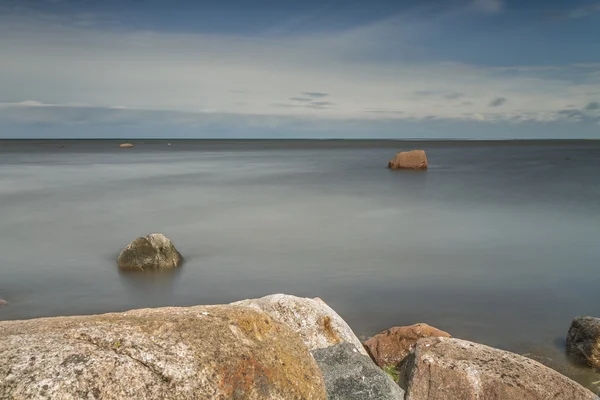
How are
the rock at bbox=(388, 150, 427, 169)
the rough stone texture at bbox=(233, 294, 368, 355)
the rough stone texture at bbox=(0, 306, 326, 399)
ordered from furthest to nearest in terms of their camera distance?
→ the rock at bbox=(388, 150, 427, 169) → the rough stone texture at bbox=(233, 294, 368, 355) → the rough stone texture at bbox=(0, 306, 326, 399)

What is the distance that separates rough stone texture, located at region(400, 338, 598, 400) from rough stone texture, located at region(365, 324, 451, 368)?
226 centimetres

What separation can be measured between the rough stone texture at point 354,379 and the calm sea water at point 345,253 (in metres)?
4.31

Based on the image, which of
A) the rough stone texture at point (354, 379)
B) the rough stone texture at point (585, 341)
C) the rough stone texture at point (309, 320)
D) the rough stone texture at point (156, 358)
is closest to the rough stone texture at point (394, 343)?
the rough stone texture at point (309, 320)

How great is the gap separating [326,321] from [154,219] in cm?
1875

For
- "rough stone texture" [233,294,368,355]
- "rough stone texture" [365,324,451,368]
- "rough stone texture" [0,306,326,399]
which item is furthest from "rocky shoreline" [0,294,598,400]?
"rough stone texture" [365,324,451,368]

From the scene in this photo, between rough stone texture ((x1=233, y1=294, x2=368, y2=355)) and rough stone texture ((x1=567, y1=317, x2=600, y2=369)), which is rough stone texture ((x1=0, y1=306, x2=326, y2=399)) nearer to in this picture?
rough stone texture ((x1=233, y1=294, x2=368, y2=355))

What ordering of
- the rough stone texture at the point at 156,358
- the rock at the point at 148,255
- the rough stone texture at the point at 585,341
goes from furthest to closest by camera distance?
→ the rock at the point at 148,255 < the rough stone texture at the point at 585,341 < the rough stone texture at the point at 156,358

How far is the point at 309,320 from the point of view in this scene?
→ 25.7ft

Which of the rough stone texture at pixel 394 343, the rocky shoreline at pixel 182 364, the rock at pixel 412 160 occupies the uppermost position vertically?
the rocky shoreline at pixel 182 364

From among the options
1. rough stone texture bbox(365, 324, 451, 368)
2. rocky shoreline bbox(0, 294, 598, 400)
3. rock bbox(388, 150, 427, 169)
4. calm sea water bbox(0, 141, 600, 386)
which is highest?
rocky shoreline bbox(0, 294, 598, 400)

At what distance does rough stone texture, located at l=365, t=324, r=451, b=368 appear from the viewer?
8836 mm

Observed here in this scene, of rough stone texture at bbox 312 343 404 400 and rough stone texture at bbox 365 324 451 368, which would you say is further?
rough stone texture at bbox 365 324 451 368

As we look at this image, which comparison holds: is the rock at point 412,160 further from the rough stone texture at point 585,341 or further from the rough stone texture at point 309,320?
the rough stone texture at point 309,320

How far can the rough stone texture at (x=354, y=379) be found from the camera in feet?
19.0
